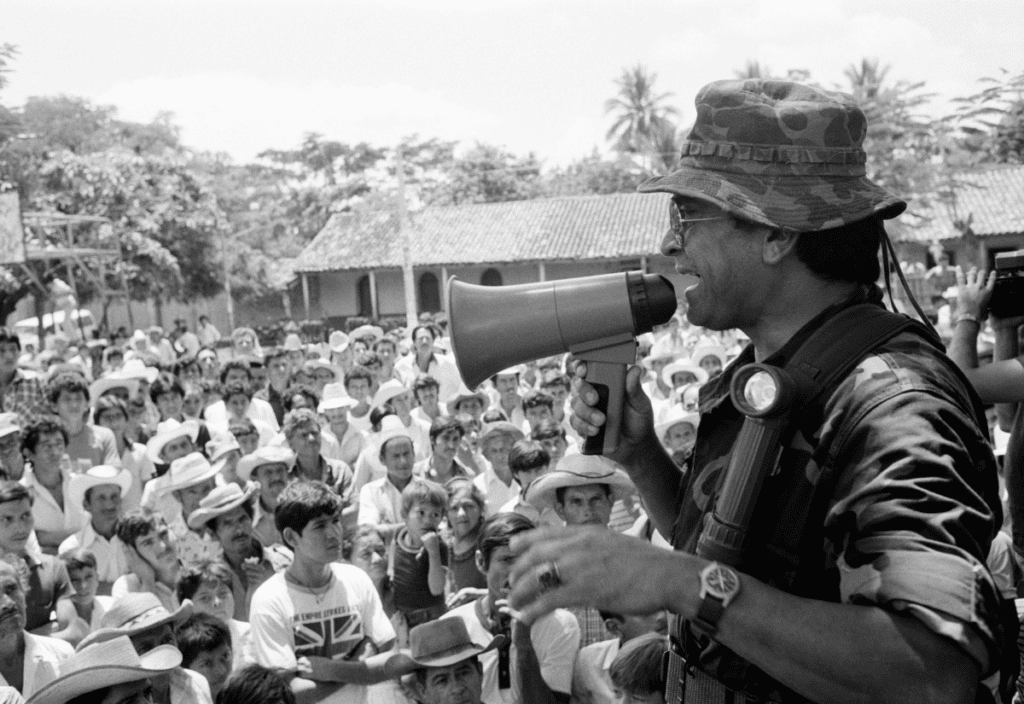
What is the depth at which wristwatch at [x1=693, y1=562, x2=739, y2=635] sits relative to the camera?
4.42ft

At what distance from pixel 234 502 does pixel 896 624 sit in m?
4.56

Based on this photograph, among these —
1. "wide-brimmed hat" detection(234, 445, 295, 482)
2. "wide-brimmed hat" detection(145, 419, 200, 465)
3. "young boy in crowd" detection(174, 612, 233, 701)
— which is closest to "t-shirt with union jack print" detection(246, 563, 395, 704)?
"young boy in crowd" detection(174, 612, 233, 701)

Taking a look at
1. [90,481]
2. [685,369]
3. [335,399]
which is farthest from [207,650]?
[685,369]

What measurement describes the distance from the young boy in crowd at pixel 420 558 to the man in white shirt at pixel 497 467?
1096 mm

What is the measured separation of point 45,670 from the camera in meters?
4.27

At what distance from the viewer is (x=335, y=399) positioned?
8.38 meters

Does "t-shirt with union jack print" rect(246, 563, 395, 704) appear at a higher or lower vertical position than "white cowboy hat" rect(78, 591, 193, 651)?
lower

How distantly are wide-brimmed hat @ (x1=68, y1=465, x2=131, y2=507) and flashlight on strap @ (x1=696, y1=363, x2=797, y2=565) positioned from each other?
203 inches

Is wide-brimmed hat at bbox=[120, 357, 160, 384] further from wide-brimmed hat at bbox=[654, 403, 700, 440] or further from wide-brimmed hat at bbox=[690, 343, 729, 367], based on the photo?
wide-brimmed hat at bbox=[690, 343, 729, 367]

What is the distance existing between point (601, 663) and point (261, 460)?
2.73 m

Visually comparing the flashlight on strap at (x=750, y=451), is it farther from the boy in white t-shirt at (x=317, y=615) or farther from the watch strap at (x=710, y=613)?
→ the boy in white t-shirt at (x=317, y=615)

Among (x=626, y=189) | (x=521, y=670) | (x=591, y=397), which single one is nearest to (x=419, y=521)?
(x=521, y=670)

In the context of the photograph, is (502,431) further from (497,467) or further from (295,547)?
(295,547)

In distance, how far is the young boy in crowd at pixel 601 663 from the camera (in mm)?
4172
